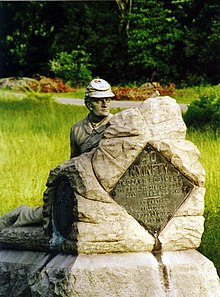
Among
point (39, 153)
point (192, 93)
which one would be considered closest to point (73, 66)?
point (192, 93)

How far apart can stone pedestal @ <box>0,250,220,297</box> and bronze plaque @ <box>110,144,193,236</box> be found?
1.07ft

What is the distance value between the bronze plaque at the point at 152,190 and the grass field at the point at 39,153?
3081mm

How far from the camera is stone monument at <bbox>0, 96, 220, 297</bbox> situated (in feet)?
34.2

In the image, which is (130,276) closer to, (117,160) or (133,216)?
(133,216)

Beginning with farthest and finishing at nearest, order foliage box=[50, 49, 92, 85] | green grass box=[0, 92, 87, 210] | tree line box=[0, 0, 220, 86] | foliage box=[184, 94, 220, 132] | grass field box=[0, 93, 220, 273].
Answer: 1. foliage box=[50, 49, 92, 85]
2. tree line box=[0, 0, 220, 86]
3. foliage box=[184, 94, 220, 132]
4. green grass box=[0, 92, 87, 210]
5. grass field box=[0, 93, 220, 273]

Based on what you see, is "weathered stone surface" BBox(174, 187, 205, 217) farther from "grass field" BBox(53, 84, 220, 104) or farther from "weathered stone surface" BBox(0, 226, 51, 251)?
"grass field" BBox(53, 84, 220, 104)

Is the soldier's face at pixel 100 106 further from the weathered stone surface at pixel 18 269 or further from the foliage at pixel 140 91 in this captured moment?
the foliage at pixel 140 91

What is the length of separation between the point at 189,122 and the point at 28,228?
275 inches

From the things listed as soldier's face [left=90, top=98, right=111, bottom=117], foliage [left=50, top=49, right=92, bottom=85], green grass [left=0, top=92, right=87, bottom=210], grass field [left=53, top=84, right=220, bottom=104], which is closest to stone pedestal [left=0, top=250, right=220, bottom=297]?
soldier's face [left=90, top=98, right=111, bottom=117]

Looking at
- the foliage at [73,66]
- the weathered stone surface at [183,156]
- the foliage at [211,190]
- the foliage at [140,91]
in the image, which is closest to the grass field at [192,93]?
the foliage at [140,91]

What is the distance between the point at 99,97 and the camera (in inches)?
441

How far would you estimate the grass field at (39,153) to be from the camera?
48.3 feet

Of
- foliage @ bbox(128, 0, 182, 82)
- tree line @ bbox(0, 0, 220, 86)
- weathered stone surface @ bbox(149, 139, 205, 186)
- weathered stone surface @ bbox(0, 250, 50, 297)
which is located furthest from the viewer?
foliage @ bbox(128, 0, 182, 82)

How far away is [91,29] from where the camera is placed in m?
23.6
